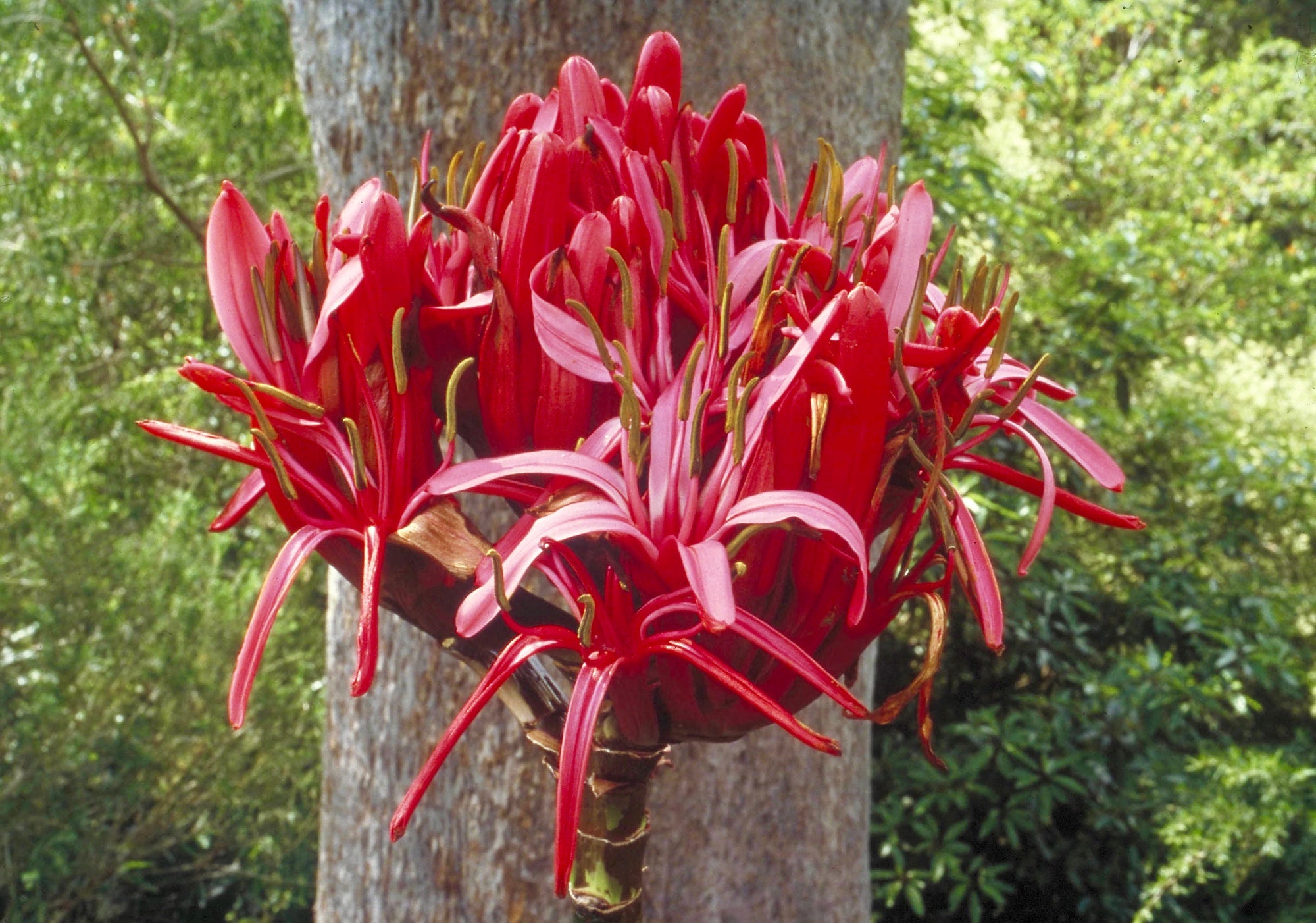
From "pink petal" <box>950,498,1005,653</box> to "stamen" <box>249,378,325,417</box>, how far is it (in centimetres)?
33

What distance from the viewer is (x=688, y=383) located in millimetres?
516

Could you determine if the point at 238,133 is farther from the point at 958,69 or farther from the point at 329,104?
the point at 329,104

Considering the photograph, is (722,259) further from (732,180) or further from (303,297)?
(303,297)

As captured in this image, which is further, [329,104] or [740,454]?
[329,104]

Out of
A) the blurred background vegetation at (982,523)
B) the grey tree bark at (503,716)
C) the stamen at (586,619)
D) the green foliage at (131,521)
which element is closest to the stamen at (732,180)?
the stamen at (586,619)

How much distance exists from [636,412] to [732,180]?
16 cm

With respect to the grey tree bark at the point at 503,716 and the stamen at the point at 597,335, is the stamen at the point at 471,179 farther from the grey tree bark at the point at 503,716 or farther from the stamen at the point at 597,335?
the grey tree bark at the point at 503,716

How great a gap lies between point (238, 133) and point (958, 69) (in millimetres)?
2312

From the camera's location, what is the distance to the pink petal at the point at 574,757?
1.59 feet

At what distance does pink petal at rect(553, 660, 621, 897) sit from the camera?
0.48 meters

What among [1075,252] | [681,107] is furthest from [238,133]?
[681,107]

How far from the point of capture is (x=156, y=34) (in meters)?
3.56

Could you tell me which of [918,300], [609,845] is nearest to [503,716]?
[609,845]

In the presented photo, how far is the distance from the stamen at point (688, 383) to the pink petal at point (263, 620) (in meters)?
0.19
